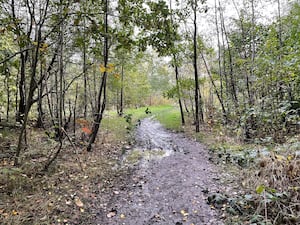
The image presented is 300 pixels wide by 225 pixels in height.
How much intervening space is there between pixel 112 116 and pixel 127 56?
5.52 m

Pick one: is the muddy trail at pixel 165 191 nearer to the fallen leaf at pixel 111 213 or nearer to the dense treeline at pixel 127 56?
the fallen leaf at pixel 111 213

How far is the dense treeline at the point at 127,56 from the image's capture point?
141 inches

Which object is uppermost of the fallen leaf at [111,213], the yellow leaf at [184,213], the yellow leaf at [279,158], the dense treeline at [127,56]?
the dense treeline at [127,56]

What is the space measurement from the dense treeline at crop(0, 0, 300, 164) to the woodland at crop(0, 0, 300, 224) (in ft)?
0.14

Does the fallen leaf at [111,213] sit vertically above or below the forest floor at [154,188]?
below

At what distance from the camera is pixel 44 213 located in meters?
3.12

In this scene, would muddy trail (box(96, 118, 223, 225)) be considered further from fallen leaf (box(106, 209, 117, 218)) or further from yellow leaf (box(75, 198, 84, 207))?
yellow leaf (box(75, 198, 84, 207))

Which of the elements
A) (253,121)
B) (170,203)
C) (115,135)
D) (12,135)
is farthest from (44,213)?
(253,121)

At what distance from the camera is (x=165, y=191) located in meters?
3.93

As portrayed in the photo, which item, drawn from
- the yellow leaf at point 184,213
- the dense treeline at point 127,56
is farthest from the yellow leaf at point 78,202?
the yellow leaf at point 184,213

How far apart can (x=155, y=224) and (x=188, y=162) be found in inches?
103

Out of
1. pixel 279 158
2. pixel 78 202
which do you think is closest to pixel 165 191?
pixel 78 202

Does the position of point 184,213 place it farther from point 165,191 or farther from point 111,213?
point 111,213

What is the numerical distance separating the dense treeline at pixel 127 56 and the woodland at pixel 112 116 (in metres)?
0.04
